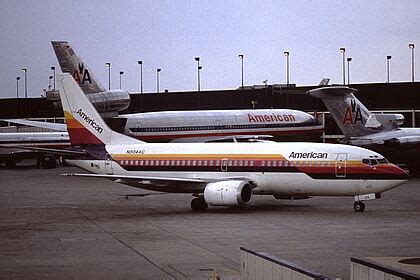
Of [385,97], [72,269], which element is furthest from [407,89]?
[72,269]

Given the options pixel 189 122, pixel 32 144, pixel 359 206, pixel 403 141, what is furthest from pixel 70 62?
pixel 359 206

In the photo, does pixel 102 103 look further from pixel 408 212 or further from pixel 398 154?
pixel 408 212

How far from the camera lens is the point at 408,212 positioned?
1726 inches

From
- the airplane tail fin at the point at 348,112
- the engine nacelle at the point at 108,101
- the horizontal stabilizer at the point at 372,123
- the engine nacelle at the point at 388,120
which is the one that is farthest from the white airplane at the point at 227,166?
the engine nacelle at the point at 108,101

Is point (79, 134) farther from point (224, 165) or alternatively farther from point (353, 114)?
point (353, 114)

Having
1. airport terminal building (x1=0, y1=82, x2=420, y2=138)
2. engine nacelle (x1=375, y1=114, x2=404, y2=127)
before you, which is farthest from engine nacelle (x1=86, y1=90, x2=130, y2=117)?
engine nacelle (x1=375, y1=114, x2=404, y2=127)

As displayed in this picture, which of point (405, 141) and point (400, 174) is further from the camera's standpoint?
point (405, 141)

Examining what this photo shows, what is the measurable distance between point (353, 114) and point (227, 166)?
2207cm

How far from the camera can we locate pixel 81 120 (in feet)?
163

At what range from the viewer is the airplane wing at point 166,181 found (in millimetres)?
43875

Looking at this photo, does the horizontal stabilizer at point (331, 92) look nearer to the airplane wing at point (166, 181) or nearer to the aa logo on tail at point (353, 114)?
the aa logo on tail at point (353, 114)

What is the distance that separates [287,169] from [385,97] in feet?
200

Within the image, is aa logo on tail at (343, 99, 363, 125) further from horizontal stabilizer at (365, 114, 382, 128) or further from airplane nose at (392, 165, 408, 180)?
airplane nose at (392, 165, 408, 180)

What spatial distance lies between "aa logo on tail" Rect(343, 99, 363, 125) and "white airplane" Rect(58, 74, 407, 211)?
19.8 meters
